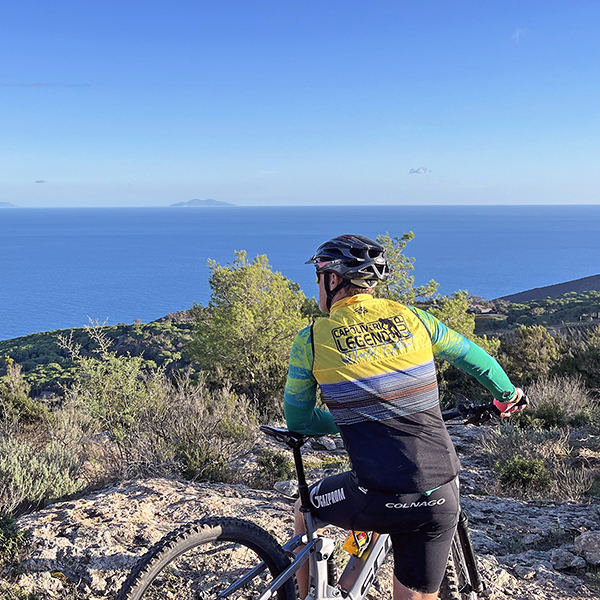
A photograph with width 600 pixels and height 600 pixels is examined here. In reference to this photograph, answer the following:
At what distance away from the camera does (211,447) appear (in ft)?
17.3

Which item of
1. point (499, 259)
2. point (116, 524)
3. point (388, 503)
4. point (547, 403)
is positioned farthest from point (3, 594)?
point (499, 259)

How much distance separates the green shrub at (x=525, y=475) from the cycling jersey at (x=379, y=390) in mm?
4410

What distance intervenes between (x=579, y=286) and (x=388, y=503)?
243 feet

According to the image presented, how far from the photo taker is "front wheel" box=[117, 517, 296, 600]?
1863mm

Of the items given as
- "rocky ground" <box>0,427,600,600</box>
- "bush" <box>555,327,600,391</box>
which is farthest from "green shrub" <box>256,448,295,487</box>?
"bush" <box>555,327,600,391</box>

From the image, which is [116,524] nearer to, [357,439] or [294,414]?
[294,414]

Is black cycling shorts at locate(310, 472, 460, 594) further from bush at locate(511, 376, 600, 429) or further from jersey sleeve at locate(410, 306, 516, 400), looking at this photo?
bush at locate(511, 376, 600, 429)

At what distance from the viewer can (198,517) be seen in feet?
12.1

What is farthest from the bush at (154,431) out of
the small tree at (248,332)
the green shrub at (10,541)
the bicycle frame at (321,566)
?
the small tree at (248,332)

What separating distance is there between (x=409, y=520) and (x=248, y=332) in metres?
12.4

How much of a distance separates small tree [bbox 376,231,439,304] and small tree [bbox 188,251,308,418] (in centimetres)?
379

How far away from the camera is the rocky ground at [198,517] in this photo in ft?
9.81

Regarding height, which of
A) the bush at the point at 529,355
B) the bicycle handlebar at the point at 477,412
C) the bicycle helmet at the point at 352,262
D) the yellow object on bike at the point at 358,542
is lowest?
the bush at the point at 529,355

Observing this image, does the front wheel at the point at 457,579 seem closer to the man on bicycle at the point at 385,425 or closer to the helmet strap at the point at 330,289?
the man on bicycle at the point at 385,425
